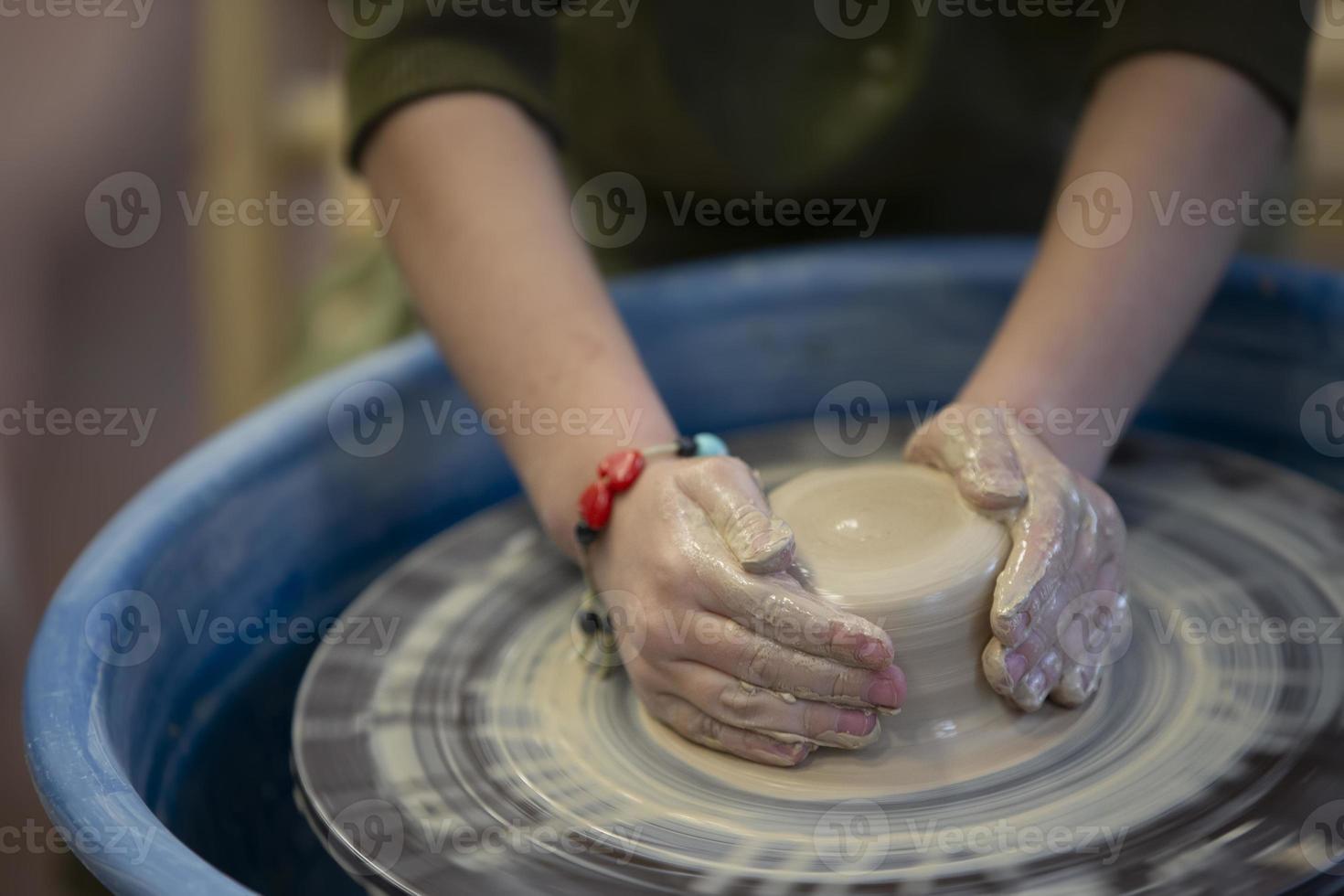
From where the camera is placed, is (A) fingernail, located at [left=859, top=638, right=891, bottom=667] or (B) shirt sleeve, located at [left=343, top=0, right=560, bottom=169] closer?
(A) fingernail, located at [left=859, top=638, right=891, bottom=667]

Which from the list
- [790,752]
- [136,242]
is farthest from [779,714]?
[136,242]

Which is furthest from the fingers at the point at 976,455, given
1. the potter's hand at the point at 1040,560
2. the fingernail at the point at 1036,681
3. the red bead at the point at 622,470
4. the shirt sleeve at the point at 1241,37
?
the shirt sleeve at the point at 1241,37

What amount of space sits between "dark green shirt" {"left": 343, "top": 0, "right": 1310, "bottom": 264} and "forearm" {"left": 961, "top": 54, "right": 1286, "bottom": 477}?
0.30 feet

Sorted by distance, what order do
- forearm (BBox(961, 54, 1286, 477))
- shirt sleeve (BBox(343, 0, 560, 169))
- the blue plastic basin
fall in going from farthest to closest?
shirt sleeve (BBox(343, 0, 560, 169)), forearm (BBox(961, 54, 1286, 477)), the blue plastic basin

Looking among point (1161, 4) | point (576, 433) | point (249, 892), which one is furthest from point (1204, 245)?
point (249, 892)

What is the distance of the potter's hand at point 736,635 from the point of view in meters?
0.84

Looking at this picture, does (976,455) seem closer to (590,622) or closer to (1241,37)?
(590,622)

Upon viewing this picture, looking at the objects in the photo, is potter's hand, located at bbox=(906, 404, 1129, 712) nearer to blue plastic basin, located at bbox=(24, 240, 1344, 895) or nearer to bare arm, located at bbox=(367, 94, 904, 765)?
bare arm, located at bbox=(367, 94, 904, 765)

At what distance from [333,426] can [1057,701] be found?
0.66m

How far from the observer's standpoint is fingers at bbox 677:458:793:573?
85cm

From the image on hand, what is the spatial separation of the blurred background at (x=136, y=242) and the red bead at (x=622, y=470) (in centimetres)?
94

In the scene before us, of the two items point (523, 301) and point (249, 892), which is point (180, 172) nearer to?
point (523, 301)

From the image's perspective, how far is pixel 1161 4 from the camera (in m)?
1.12

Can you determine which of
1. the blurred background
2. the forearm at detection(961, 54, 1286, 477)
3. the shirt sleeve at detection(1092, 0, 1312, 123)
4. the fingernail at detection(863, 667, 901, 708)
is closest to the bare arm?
the fingernail at detection(863, 667, 901, 708)
